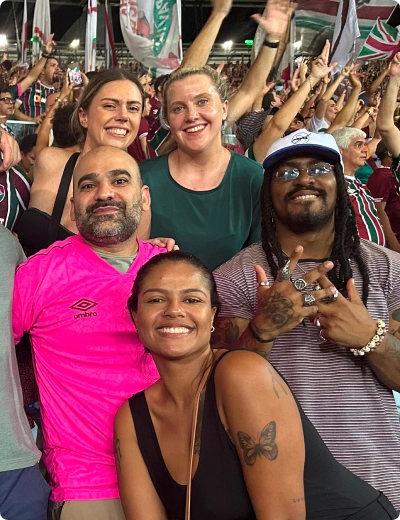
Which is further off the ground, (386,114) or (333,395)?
(386,114)

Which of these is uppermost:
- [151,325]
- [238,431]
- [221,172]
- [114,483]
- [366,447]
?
[221,172]

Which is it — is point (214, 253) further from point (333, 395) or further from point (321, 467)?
point (321, 467)

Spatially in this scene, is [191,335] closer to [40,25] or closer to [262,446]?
[262,446]

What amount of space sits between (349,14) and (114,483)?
6.02 meters

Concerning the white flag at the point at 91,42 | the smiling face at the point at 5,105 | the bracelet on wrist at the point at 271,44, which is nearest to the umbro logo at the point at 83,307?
the bracelet on wrist at the point at 271,44

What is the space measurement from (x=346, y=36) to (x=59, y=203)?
200 inches

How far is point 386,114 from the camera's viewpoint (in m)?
4.61

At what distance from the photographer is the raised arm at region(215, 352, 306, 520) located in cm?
174

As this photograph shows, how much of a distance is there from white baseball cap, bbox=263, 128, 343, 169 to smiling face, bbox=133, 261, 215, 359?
639mm

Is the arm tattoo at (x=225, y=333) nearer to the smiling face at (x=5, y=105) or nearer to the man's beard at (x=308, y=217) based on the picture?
the man's beard at (x=308, y=217)

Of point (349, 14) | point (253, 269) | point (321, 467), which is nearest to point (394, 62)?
point (349, 14)

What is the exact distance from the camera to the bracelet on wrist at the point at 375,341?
2.13 meters

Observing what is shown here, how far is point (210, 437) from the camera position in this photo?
181 centimetres

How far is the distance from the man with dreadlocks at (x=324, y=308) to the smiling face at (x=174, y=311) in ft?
0.61
